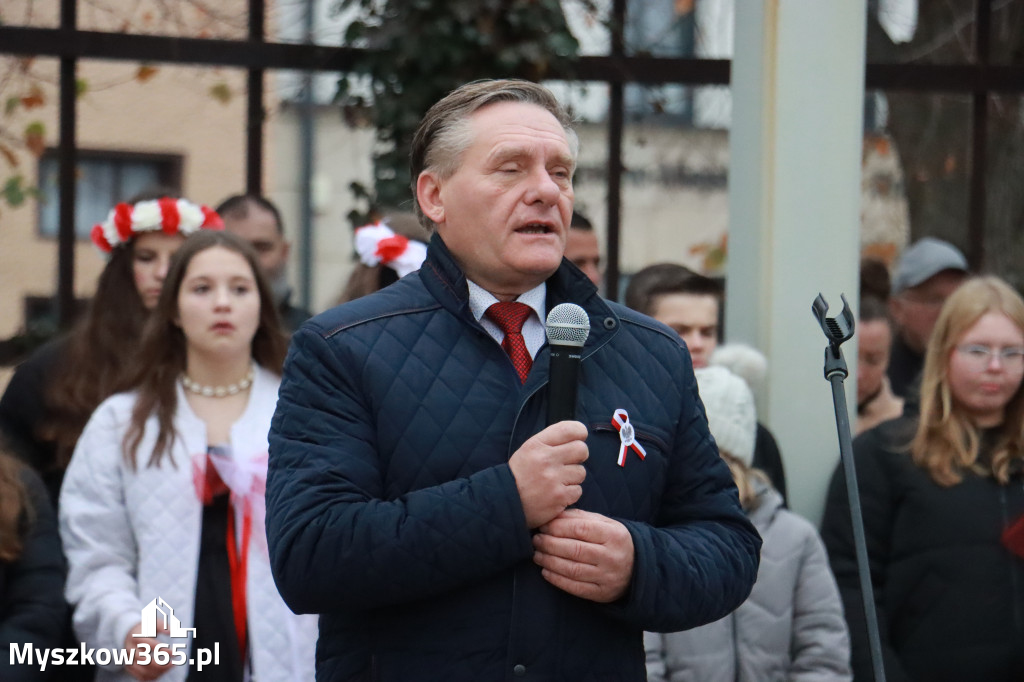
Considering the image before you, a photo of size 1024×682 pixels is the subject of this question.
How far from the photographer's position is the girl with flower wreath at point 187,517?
3.71 meters

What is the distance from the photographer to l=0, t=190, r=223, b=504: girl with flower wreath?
178 inches

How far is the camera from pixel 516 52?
6.30 meters

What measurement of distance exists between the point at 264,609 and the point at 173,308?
3.42 feet

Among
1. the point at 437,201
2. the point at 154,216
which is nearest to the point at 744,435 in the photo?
the point at 437,201

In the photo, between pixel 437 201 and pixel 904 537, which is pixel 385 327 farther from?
pixel 904 537

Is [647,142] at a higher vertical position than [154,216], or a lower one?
higher

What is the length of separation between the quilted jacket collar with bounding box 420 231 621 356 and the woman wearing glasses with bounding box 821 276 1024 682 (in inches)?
82.6

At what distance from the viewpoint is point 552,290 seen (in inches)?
102

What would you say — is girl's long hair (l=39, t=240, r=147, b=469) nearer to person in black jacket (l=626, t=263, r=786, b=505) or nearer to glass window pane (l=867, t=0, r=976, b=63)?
person in black jacket (l=626, t=263, r=786, b=505)

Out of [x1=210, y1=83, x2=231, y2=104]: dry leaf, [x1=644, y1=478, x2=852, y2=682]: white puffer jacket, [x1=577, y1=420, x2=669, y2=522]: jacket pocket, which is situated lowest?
[x1=644, y1=478, x2=852, y2=682]: white puffer jacket

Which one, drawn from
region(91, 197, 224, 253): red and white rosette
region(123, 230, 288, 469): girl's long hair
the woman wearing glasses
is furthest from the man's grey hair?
region(91, 197, 224, 253): red and white rosette

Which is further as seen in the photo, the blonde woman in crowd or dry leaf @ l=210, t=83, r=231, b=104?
dry leaf @ l=210, t=83, r=231, b=104

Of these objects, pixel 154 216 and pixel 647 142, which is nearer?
pixel 154 216

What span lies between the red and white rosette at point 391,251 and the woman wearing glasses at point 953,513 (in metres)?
Answer: 1.60
